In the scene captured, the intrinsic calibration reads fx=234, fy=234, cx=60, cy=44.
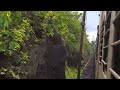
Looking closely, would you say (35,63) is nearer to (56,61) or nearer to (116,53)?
(56,61)

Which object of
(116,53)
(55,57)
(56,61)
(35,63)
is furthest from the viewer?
(56,61)

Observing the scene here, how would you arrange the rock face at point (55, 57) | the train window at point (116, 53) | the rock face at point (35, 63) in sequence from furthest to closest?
the rock face at point (55, 57)
the rock face at point (35, 63)
the train window at point (116, 53)

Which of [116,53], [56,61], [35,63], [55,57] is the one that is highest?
[116,53]

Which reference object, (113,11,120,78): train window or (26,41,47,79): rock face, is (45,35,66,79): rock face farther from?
(113,11,120,78): train window

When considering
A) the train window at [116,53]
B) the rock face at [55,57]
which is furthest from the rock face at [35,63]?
the train window at [116,53]

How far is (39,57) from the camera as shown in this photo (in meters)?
12.9

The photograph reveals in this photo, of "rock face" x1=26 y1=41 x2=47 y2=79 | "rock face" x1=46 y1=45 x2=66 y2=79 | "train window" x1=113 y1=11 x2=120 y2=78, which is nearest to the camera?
"train window" x1=113 y1=11 x2=120 y2=78

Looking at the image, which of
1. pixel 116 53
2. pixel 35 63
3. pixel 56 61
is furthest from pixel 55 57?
pixel 116 53

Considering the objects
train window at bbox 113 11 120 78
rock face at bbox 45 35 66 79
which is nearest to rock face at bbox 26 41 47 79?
rock face at bbox 45 35 66 79

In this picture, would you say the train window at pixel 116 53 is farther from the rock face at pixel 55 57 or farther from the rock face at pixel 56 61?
the rock face at pixel 56 61

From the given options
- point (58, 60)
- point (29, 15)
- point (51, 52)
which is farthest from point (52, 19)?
point (58, 60)
